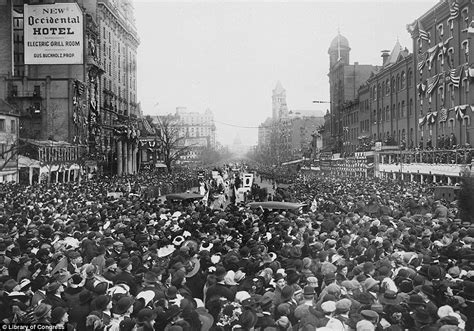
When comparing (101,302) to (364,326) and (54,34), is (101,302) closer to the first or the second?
(364,326)

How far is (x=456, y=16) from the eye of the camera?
145 ft

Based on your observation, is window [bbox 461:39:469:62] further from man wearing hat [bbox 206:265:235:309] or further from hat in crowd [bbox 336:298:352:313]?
hat in crowd [bbox 336:298:352:313]

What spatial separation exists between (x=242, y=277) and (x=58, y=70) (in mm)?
59334

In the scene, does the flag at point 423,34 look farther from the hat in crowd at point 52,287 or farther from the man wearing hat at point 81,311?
the man wearing hat at point 81,311

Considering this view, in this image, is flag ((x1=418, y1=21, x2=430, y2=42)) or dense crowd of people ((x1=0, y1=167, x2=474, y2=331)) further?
flag ((x1=418, y1=21, x2=430, y2=42))

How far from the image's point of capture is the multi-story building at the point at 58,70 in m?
59.4

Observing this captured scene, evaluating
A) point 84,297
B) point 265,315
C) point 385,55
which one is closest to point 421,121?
point 385,55

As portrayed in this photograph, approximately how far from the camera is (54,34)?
196 ft

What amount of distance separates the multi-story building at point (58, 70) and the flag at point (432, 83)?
1354 inches

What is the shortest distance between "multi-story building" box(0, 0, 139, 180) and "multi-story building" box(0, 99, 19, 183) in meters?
4.12

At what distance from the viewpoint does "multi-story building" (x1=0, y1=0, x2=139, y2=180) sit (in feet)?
195

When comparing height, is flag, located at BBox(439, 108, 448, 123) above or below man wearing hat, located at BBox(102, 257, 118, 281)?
above

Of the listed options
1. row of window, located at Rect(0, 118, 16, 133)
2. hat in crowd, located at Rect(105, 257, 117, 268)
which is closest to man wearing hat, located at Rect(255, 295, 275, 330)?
hat in crowd, located at Rect(105, 257, 117, 268)

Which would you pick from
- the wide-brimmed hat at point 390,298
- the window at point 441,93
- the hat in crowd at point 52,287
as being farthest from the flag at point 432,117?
the hat in crowd at point 52,287
